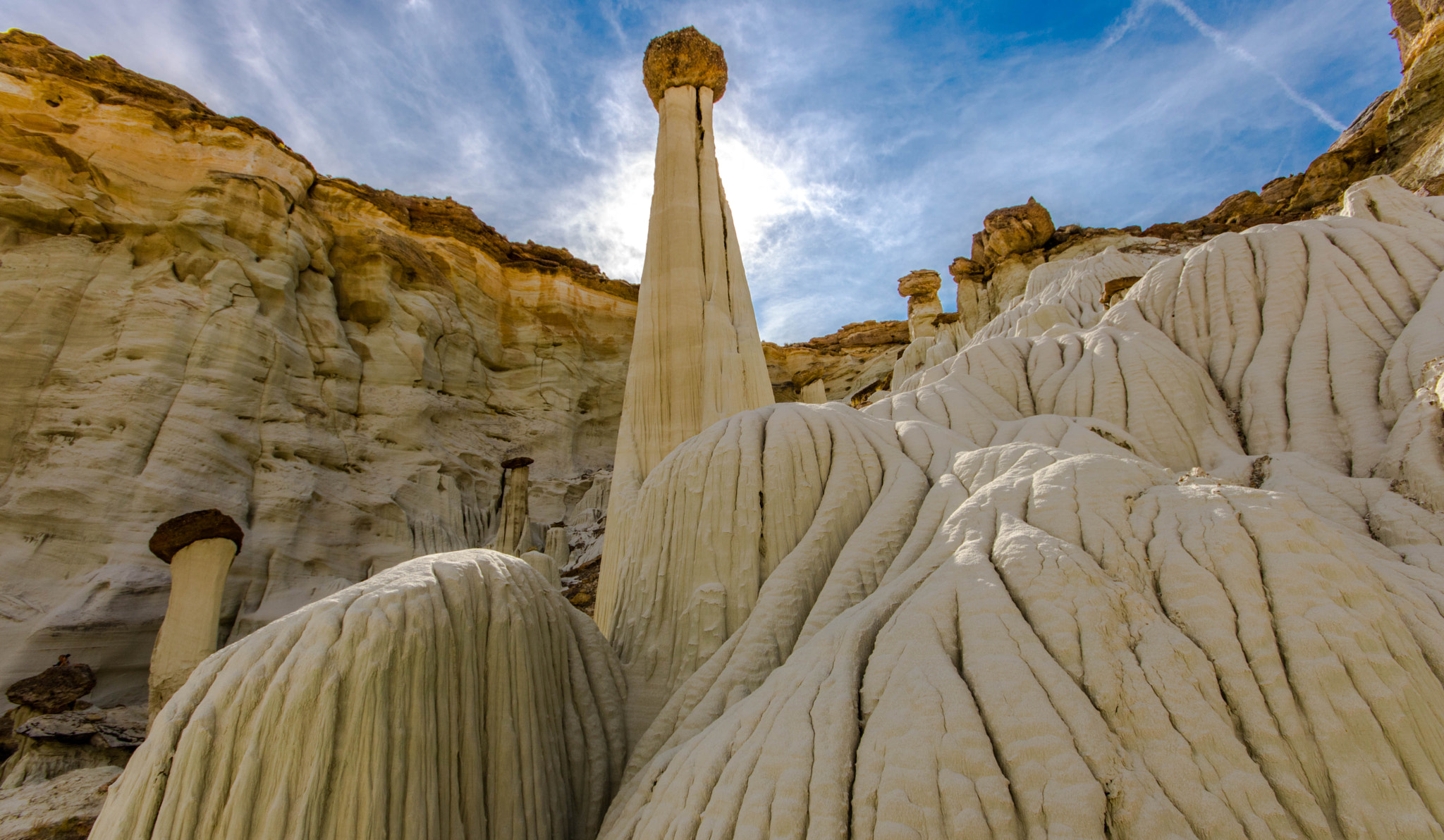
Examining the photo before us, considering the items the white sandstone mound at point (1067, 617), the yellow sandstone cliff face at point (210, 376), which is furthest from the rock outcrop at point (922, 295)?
the white sandstone mound at point (1067, 617)

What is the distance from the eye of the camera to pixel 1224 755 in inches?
81.9

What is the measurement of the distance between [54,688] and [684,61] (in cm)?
A: 1445

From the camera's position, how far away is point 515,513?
15.9m

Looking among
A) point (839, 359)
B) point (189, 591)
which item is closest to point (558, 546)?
point (189, 591)

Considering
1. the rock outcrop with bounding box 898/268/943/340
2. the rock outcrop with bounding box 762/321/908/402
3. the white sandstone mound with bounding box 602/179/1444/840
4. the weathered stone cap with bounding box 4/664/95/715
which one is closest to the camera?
the white sandstone mound with bounding box 602/179/1444/840

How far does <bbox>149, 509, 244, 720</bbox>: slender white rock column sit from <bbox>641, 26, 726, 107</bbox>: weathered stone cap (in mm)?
10969

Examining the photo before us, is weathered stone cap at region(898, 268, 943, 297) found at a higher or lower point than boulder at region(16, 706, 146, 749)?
Result: higher

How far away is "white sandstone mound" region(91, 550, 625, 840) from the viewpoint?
2.33m

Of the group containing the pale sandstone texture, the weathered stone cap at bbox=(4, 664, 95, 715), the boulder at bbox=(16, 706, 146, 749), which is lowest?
the pale sandstone texture

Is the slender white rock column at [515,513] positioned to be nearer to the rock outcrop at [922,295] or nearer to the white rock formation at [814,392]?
the white rock formation at [814,392]

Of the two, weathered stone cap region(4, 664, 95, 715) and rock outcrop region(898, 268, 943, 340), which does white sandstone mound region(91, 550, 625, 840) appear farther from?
rock outcrop region(898, 268, 943, 340)

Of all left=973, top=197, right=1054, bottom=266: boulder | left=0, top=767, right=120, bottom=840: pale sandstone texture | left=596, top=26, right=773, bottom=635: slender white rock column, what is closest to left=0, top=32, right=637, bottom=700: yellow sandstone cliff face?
left=0, top=767, right=120, bottom=840: pale sandstone texture

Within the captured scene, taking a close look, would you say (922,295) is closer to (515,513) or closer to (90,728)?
(515,513)

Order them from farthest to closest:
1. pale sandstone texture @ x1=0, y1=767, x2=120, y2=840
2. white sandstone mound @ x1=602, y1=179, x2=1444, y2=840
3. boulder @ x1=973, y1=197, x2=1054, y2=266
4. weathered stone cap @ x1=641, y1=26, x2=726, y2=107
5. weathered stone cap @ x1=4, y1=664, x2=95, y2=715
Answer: boulder @ x1=973, y1=197, x2=1054, y2=266 < weathered stone cap @ x1=641, y1=26, x2=726, y2=107 < weathered stone cap @ x1=4, y1=664, x2=95, y2=715 < pale sandstone texture @ x1=0, y1=767, x2=120, y2=840 < white sandstone mound @ x1=602, y1=179, x2=1444, y2=840
